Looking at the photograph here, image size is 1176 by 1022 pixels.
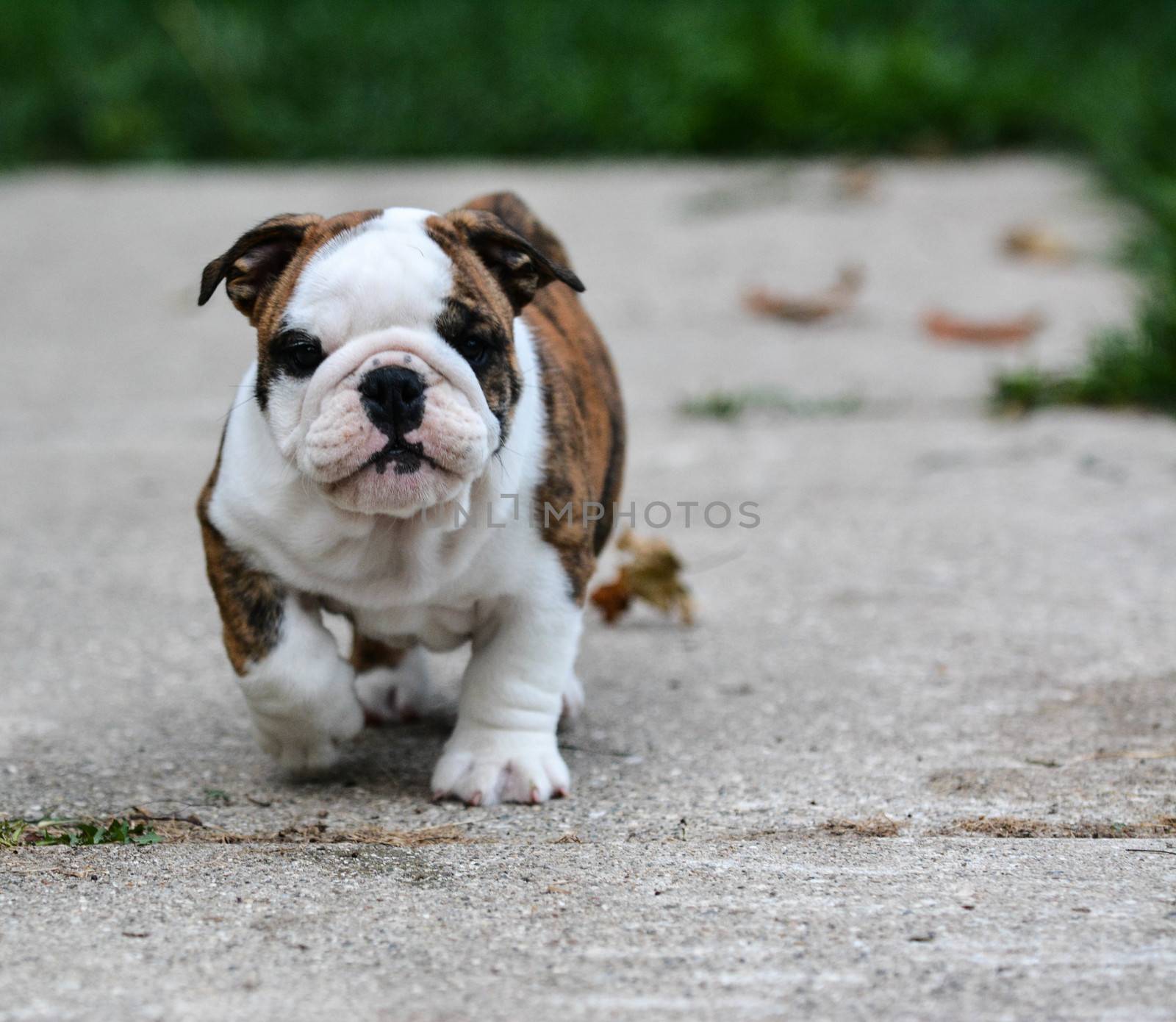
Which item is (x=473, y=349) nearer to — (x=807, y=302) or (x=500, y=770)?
(x=500, y=770)

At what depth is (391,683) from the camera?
3.75 m

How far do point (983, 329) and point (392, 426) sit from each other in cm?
460

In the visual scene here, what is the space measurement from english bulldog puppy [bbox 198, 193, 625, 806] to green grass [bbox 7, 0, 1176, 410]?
20.0 feet

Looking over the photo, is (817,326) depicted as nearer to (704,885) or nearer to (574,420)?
(574,420)

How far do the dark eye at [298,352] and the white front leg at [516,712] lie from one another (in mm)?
639

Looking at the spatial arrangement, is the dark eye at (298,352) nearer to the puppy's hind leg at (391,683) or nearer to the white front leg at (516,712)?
the white front leg at (516,712)

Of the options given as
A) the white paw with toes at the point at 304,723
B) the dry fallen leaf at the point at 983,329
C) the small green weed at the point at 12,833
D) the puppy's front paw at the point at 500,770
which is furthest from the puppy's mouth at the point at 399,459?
the dry fallen leaf at the point at 983,329

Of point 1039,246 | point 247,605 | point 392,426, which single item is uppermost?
point 392,426

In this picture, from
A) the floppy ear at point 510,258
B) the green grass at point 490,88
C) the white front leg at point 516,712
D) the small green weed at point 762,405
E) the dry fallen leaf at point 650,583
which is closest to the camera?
the floppy ear at point 510,258

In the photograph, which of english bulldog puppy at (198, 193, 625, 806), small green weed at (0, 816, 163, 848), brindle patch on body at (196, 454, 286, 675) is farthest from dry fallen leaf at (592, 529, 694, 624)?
small green weed at (0, 816, 163, 848)

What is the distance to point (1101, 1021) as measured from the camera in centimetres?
216

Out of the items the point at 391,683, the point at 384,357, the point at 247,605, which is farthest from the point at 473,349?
the point at 391,683

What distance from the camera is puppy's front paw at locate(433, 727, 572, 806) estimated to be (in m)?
3.17

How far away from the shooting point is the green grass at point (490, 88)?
919 cm
